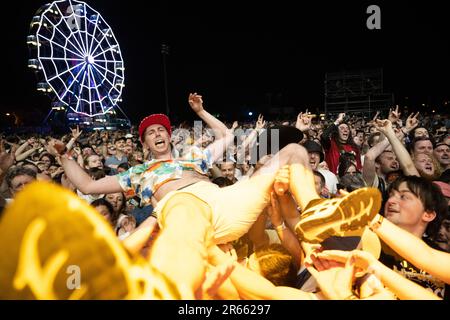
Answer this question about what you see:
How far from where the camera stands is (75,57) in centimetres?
939

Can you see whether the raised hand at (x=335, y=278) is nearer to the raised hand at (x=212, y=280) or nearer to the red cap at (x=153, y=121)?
the raised hand at (x=212, y=280)

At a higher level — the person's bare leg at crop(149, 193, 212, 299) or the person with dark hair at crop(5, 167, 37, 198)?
the person's bare leg at crop(149, 193, 212, 299)

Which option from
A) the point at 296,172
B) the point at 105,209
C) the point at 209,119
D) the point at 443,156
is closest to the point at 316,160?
the point at 443,156

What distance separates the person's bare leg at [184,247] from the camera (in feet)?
3.68

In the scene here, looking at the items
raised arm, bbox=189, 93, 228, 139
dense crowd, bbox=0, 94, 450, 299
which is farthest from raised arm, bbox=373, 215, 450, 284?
raised arm, bbox=189, 93, 228, 139

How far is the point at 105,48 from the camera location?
10445 millimetres

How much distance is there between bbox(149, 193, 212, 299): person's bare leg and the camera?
1.12 m

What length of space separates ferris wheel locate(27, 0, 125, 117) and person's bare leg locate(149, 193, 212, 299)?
7.36 m

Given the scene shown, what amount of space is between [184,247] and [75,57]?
9.53 meters

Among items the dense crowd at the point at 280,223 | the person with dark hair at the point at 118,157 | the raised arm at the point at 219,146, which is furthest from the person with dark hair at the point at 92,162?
the raised arm at the point at 219,146

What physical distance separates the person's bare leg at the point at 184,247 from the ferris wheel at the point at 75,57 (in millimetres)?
7360

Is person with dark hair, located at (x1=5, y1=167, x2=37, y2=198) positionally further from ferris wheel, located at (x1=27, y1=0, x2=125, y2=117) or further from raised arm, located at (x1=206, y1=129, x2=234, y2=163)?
ferris wheel, located at (x1=27, y1=0, x2=125, y2=117)

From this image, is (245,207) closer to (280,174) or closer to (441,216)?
(280,174)

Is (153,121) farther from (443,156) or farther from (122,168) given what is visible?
(443,156)
